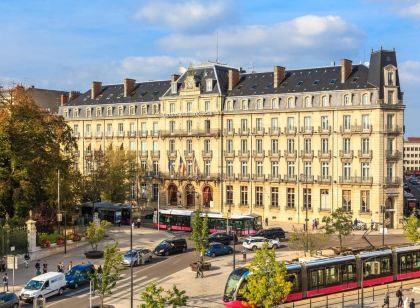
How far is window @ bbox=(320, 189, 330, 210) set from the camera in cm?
7765

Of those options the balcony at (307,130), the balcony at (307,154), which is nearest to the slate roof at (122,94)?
the balcony at (307,130)

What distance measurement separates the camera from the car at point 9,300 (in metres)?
38.1

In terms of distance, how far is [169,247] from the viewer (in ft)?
192

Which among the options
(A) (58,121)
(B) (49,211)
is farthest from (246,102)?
(B) (49,211)

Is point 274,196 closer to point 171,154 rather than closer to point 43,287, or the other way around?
point 171,154

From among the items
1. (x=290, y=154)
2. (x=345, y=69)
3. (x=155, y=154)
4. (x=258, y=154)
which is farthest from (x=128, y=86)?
(x=345, y=69)

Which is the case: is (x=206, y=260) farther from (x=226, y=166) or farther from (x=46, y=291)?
(x=226, y=166)

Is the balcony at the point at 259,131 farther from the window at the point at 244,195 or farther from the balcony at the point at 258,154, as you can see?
the window at the point at 244,195

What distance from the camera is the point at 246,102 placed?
84.7 meters

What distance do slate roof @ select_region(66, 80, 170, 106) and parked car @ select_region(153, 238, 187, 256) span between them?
128 ft

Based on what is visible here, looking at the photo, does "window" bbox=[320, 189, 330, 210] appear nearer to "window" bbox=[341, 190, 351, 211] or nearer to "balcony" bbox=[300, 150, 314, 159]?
"window" bbox=[341, 190, 351, 211]

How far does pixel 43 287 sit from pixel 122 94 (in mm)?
62039

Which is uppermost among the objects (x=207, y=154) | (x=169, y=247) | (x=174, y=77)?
(x=174, y=77)

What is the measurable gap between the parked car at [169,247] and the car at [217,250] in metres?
2.93
